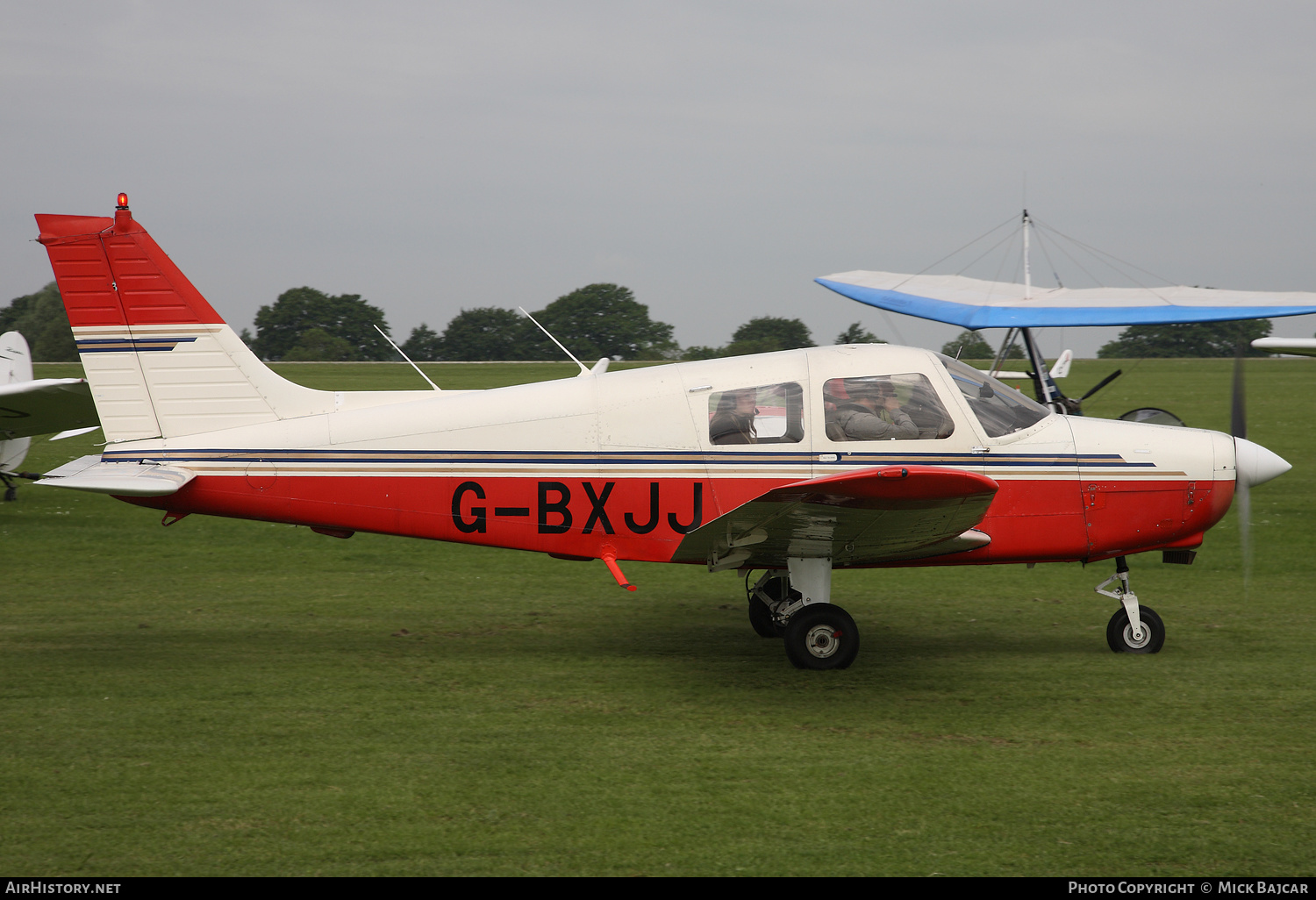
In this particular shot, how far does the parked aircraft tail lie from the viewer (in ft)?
22.0

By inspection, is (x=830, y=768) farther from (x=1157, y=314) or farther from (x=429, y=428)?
(x=1157, y=314)

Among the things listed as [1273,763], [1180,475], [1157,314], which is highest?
[1157,314]

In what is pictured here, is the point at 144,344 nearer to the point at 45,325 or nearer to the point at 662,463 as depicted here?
the point at 662,463

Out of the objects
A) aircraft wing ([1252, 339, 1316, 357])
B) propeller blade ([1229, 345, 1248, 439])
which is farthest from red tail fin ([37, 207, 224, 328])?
aircraft wing ([1252, 339, 1316, 357])

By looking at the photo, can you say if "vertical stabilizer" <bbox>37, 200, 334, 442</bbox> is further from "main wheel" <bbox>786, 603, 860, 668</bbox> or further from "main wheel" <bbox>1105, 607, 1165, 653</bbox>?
"main wheel" <bbox>1105, 607, 1165, 653</bbox>

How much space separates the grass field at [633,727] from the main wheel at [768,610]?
0.11 metres

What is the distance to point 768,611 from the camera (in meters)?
7.44

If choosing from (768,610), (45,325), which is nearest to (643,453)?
(768,610)

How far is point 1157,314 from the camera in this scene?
11.1 metres

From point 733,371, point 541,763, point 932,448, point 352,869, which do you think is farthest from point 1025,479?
point 352,869

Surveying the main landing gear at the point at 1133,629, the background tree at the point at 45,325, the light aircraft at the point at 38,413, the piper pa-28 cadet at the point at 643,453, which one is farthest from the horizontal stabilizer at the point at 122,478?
the background tree at the point at 45,325

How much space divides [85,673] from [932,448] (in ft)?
18.3

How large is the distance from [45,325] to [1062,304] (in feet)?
152

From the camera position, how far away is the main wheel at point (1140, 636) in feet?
22.5
